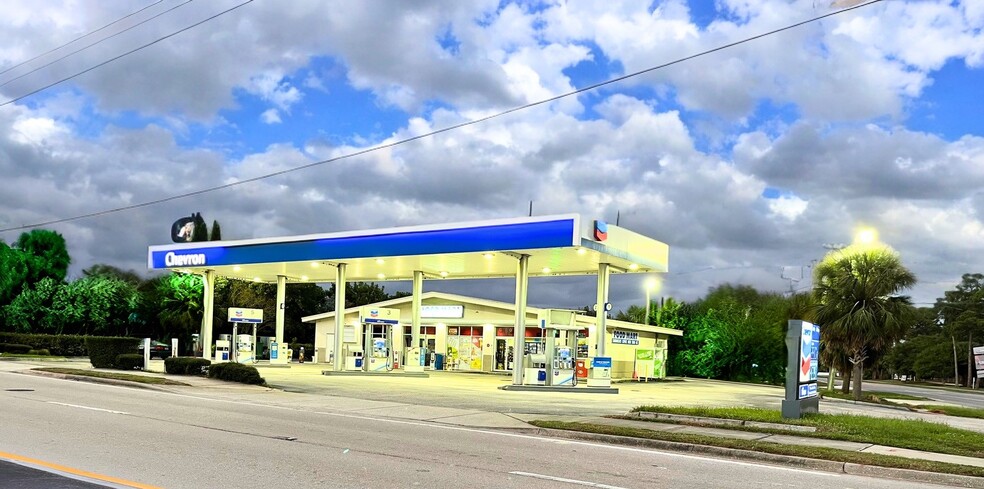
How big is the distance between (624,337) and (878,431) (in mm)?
26876

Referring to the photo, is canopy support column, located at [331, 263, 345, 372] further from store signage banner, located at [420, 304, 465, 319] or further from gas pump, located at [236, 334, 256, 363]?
store signage banner, located at [420, 304, 465, 319]

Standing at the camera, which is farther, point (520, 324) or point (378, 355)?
point (378, 355)

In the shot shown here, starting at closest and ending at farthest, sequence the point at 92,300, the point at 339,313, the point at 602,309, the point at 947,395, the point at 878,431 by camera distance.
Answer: the point at 878,431
the point at 602,309
the point at 339,313
the point at 947,395
the point at 92,300

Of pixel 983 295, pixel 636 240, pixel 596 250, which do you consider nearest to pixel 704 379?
pixel 636 240

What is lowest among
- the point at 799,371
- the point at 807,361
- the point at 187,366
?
the point at 187,366

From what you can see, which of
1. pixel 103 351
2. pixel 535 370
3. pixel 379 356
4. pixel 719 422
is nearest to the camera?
pixel 719 422

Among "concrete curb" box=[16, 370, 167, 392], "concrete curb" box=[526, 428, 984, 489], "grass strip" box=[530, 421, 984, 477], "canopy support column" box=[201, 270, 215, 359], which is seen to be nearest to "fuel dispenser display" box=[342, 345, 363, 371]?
→ "canopy support column" box=[201, 270, 215, 359]

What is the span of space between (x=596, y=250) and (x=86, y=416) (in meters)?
17.6

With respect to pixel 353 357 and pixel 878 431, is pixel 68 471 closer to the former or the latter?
pixel 878 431

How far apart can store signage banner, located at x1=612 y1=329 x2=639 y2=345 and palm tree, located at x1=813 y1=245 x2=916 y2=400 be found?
32.1 ft

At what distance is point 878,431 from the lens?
1588 centimetres

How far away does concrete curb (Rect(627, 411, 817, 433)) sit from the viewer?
15680 millimetres

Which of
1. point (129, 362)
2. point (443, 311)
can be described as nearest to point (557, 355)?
point (129, 362)

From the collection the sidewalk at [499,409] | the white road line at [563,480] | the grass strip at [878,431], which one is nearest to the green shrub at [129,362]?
the sidewalk at [499,409]
